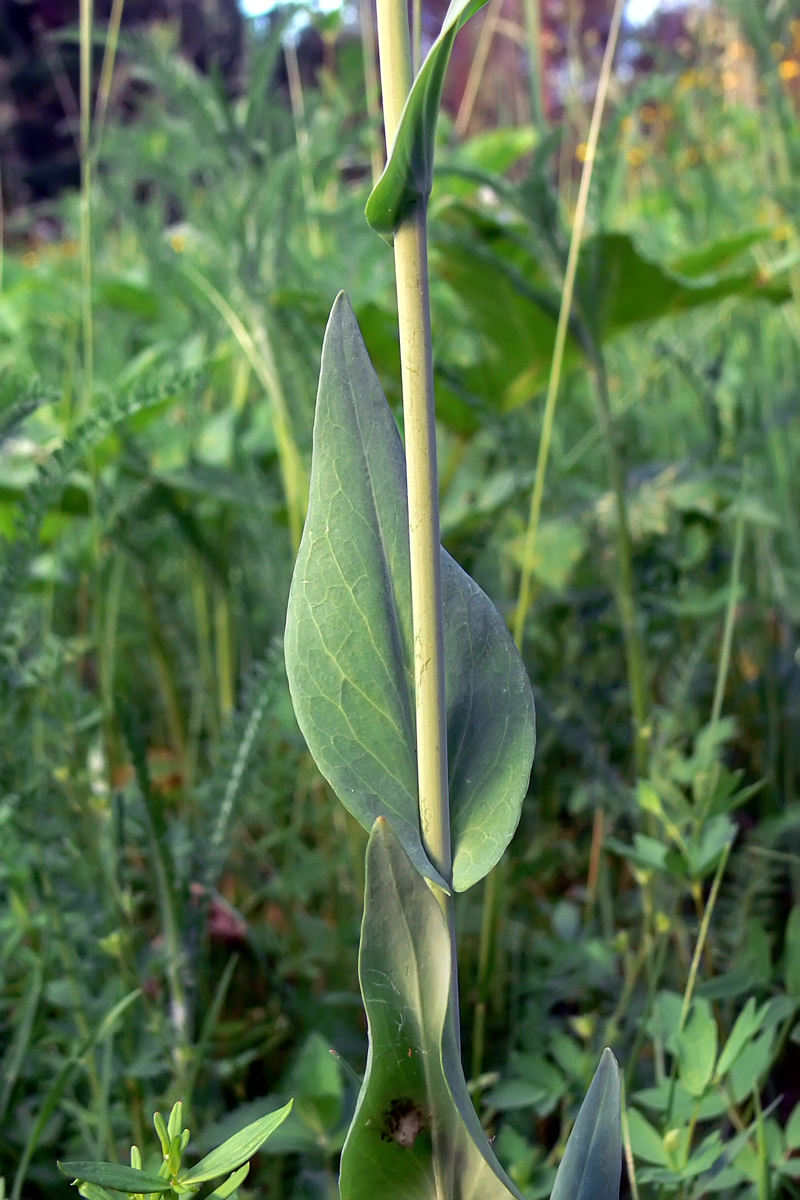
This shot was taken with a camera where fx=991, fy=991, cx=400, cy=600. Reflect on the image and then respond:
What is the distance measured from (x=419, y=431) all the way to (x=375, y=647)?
0.24ft

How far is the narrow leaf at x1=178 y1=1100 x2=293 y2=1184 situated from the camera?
0.90ft

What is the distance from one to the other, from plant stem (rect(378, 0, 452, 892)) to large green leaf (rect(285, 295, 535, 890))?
0.02 metres

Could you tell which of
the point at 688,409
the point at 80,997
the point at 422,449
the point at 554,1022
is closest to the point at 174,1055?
the point at 80,997

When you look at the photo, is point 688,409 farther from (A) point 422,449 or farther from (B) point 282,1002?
(A) point 422,449

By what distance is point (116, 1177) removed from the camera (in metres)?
0.27

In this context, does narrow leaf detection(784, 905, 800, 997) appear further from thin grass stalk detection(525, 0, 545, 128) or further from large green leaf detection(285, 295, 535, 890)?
thin grass stalk detection(525, 0, 545, 128)

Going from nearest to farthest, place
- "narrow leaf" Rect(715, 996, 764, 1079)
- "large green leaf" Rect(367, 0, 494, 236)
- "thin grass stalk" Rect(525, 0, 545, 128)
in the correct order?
"large green leaf" Rect(367, 0, 494, 236) < "narrow leaf" Rect(715, 996, 764, 1079) < "thin grass stalk" Rect(525, 0, 545, 128)

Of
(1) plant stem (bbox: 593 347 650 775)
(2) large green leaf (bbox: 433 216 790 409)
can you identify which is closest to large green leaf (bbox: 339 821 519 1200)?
(1) plant stem (bbox: 593 347 650 775)

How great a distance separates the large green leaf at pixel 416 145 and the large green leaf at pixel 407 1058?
0.54 ft

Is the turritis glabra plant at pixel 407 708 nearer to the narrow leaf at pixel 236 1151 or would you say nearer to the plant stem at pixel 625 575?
the narrow leaf at pixel 236 1151

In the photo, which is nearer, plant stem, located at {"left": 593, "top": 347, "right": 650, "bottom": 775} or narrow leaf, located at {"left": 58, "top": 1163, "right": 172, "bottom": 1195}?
narrow leaf, located at {"left": 58, "top": 1163, "right": 172, "bottom": 1195}

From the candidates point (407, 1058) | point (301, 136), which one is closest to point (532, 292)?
point (301, 136)

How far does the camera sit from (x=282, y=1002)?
0.66 m

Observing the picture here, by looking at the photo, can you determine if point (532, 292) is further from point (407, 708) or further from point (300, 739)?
point (407, 708)
